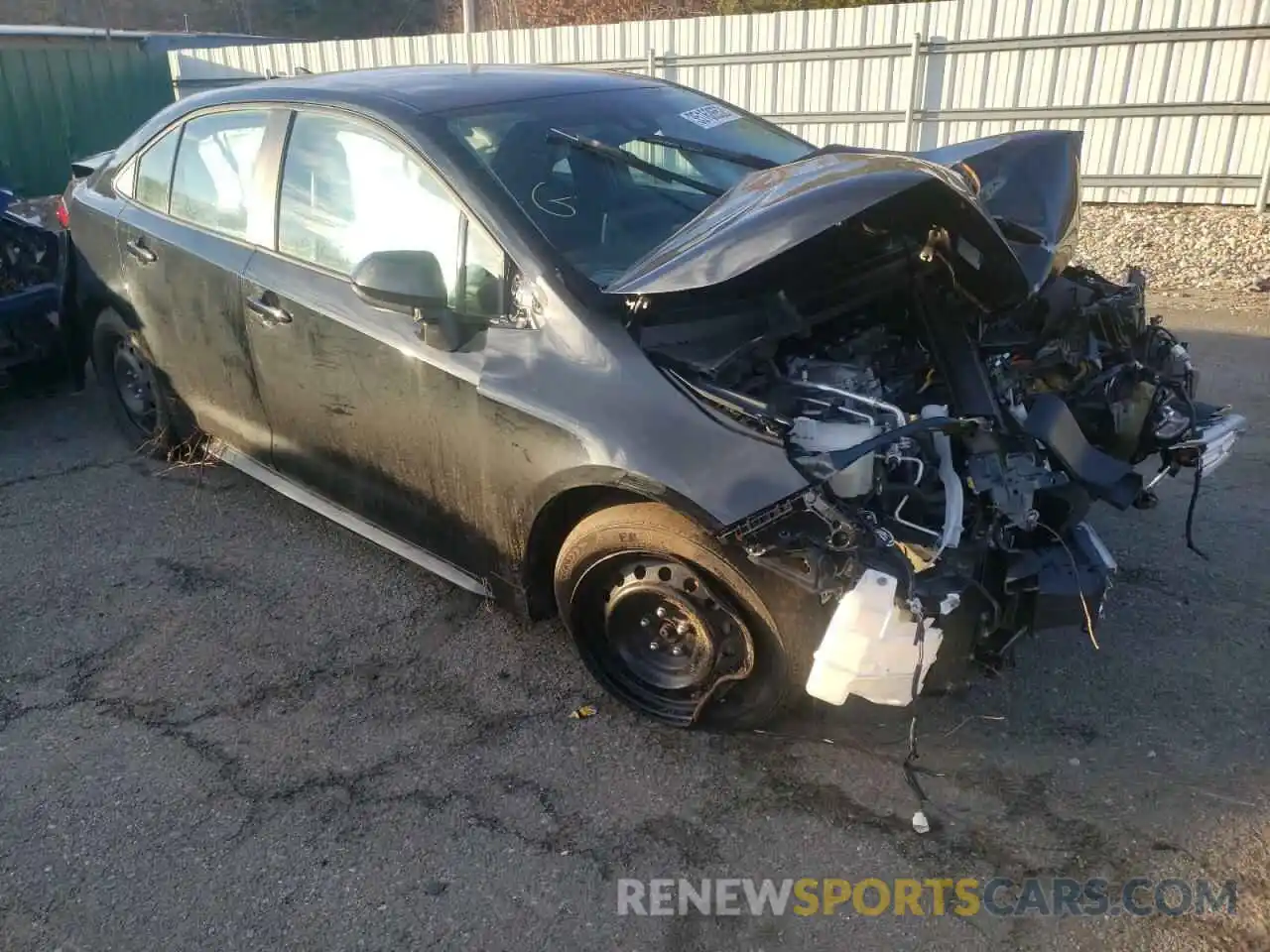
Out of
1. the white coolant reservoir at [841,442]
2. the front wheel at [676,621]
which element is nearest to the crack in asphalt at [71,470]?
the front wheel at [676,621]

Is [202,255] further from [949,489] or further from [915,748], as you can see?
[915,748]

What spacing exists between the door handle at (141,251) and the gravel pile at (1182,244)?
7767mm

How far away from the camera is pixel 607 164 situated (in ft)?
11.1

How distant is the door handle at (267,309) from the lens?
11.7ft

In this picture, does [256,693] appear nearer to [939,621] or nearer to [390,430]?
[390,430]

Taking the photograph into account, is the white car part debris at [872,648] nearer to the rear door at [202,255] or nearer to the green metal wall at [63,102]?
the rear door at [202,255]

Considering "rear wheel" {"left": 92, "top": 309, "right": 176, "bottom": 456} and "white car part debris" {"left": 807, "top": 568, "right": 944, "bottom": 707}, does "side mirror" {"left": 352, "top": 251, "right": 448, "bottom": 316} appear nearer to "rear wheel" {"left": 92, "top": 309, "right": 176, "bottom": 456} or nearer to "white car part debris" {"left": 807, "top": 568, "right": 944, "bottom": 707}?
"white car part debris" {"left": 807, "top": 568, "right": 944, "bottom": 707}

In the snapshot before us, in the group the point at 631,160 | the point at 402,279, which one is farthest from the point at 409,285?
the point at 631,160

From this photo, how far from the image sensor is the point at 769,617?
8.53 ft

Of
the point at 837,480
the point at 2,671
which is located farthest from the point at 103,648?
the point at 837,480

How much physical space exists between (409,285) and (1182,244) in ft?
28.3

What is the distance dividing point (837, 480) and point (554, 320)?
97cm

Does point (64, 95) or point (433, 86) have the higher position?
point (433, 86)

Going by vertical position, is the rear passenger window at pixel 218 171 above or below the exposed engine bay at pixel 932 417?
above
